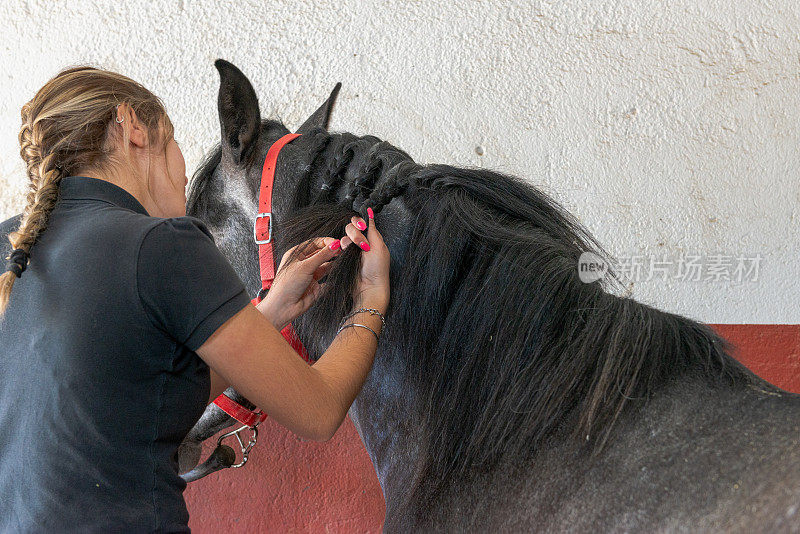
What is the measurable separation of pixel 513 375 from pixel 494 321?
0.28 ft

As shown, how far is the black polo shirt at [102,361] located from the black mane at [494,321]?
0.32 m

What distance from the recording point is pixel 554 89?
79.1 inches

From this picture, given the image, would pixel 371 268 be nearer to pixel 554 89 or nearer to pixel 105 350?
pixel 105 350

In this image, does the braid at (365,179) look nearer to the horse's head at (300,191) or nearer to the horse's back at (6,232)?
the horse's head at (300,191)

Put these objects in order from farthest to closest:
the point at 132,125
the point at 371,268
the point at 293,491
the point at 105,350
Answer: the point at 293,491 < the point at 371,268 < the point at 132,125 < the point at 105,350

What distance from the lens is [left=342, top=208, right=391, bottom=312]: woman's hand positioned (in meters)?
0.95

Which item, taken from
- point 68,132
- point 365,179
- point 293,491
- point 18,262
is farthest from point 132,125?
point 293,491

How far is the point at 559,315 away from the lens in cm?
88

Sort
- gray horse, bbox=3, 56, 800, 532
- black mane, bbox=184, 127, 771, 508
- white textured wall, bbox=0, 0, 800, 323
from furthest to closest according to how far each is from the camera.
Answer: white textured wall, bbox=0, 0, 800, 323
black mane, bbox=184, 127, 771, 508
gray horse, bbox=3, 56, 800, 532

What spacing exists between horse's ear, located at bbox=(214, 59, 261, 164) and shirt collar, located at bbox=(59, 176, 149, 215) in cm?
36

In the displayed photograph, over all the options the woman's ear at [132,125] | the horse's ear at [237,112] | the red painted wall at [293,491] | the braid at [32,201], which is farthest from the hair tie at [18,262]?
the red painted wall at [293,491]

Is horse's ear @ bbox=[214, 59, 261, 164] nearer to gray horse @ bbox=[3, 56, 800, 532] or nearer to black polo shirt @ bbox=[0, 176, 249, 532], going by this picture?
gray horse @ bbox=[3, 56, 800, 532]

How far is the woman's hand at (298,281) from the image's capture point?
0.98m

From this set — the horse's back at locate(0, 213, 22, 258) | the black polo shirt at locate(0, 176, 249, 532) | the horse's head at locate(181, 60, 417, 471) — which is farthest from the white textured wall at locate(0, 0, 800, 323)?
the black polo shirt at locate(0, 176, 249, 532)
